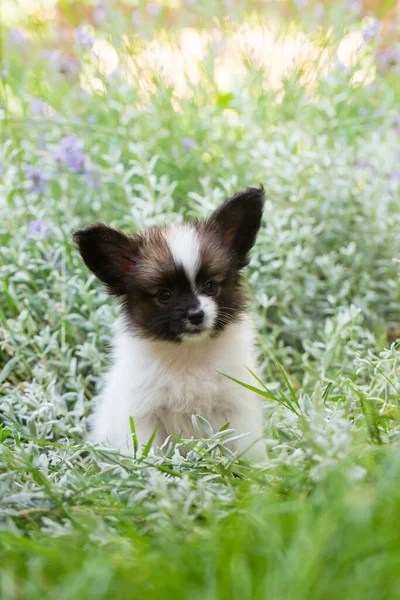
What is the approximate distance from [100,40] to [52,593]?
5032 millimetres

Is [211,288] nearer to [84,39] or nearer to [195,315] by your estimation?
[195,315]

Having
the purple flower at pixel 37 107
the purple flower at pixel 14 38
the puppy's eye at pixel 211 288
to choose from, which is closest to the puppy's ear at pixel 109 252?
the puppy's eye at pixel 211 288

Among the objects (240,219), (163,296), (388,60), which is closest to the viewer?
(163,296)

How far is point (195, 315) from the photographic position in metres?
2.87

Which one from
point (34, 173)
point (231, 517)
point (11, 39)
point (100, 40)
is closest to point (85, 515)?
point (231, 517)

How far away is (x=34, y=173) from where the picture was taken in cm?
449

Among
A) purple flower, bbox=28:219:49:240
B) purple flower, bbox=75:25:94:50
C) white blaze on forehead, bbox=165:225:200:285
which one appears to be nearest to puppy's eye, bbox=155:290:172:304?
white blaze on forehead, bbox=165:225:200:285

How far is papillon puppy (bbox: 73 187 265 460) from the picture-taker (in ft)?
9.68

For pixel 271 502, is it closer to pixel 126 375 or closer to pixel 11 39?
pixel 126 375

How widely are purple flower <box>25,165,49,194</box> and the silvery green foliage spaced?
0.08ft

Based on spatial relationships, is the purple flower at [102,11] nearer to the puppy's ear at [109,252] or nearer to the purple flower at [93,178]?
the purple flower at [93,178]

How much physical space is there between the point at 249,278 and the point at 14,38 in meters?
3.46

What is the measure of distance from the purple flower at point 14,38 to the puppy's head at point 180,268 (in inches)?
147

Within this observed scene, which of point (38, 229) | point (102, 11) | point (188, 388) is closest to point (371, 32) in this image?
point (102, 11)
